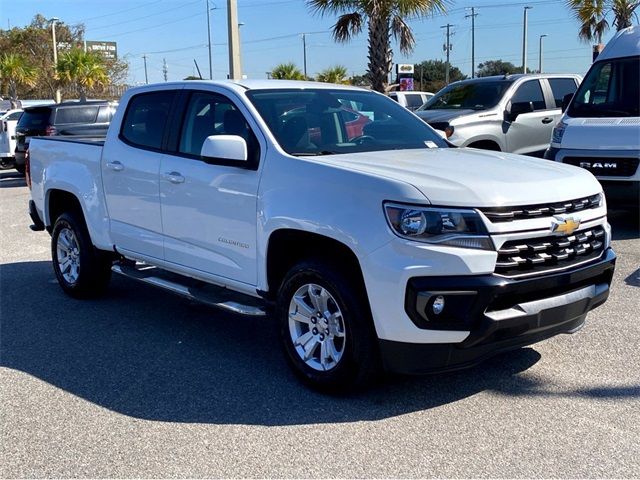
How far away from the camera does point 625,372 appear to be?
457cm

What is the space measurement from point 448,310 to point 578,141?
6000 millimetres

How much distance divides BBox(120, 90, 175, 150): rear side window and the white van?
539 centimetres

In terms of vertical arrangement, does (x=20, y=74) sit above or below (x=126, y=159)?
above

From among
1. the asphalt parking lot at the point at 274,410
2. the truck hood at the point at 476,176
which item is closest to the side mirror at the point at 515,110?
the asphalt parking lot at the point at 274,410

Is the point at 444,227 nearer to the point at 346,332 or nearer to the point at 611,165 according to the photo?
the point at 346,332

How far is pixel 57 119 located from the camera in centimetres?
1625

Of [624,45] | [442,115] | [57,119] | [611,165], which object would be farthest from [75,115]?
[611,165]

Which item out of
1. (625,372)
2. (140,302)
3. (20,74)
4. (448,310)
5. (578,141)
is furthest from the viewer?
(20,74)

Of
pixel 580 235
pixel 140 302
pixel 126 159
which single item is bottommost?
pixel 140 302

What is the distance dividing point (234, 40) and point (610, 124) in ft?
32.3

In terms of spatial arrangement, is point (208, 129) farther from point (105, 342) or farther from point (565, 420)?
point (565, 420)

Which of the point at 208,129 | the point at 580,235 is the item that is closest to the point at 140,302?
the point at 208,129

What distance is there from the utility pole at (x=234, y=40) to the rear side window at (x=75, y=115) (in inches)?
137

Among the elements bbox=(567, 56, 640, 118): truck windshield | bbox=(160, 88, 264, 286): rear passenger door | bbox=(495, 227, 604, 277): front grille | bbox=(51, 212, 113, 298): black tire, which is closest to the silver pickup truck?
bbox=(567, 56, 640, 118): truck windshield
